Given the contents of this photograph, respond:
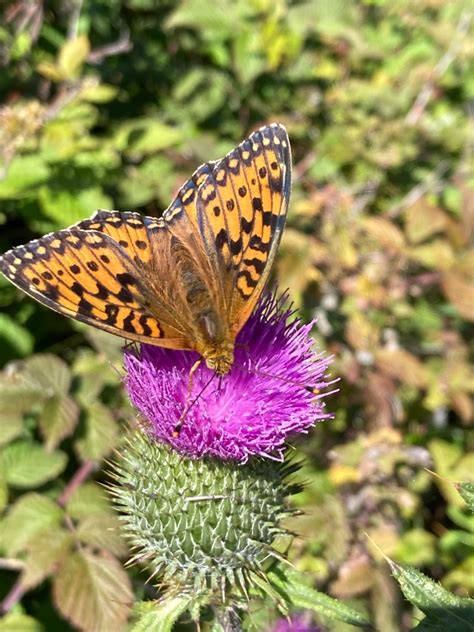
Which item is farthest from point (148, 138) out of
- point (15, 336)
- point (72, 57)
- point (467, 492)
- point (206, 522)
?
point (467, 492)

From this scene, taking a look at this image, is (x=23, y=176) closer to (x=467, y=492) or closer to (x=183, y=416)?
(x=183, y=416)

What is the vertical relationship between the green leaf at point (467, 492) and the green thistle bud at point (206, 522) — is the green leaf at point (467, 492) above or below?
above

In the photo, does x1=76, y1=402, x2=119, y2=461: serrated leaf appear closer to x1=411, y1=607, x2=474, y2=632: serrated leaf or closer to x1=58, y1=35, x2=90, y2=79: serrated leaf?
x1=411, y1=607, x2=474, y2=632: serrated leaf

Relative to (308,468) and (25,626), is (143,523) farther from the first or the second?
(308,468)

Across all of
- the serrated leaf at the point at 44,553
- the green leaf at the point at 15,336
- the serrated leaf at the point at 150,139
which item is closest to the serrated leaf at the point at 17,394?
the serrated leaf at the point at 44,553

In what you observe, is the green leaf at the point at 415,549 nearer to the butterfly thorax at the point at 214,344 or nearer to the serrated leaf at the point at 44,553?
the serrated leaf at the point at 44,553
